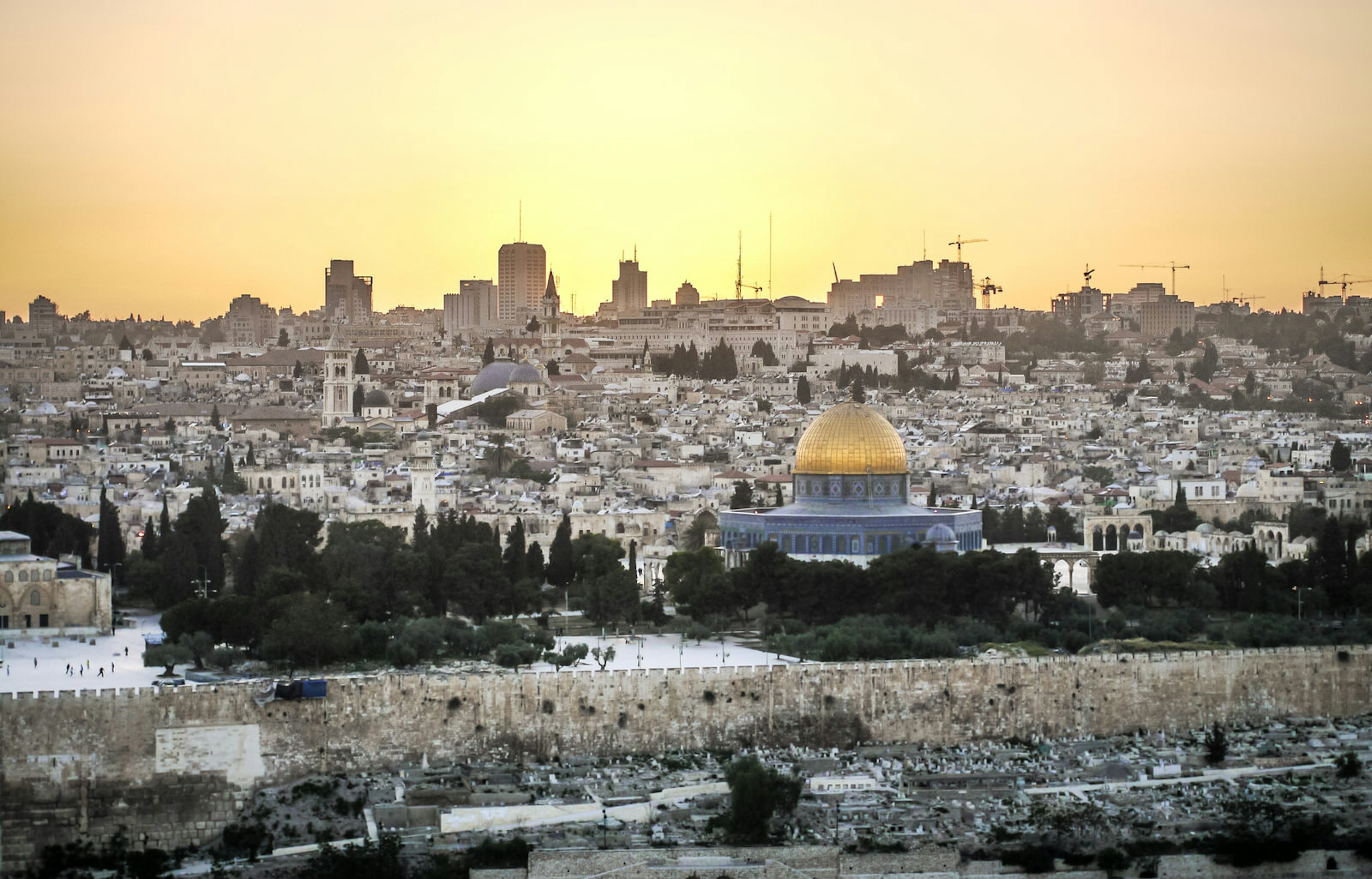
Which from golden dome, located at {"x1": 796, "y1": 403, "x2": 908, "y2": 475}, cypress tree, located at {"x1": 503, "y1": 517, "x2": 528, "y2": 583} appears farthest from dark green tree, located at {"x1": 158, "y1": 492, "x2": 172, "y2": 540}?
golden dome, located at {"x1": 796, "y1": 403, "x2": 908, "y2": 475}

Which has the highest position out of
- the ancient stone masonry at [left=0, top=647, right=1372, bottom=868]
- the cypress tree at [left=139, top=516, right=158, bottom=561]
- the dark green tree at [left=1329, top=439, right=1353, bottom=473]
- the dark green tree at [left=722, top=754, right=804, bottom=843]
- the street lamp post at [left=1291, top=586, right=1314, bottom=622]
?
the dark green tree at [left=1329, top=439, right=1353, bottom=473]

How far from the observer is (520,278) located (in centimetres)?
13638

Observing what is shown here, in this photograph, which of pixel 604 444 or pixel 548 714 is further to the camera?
pixel 604 444

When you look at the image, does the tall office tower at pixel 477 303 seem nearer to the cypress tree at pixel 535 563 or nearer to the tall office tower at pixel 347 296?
the tall office tower at pixel 347 296

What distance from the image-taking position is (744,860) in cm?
2608

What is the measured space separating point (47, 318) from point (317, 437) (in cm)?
4005

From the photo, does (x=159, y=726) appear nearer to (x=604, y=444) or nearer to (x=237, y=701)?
(x=237, y=701)

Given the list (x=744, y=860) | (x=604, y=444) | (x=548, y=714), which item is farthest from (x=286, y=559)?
(x=604, y=444)

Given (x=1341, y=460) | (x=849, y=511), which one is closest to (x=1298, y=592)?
(x=849, y=511)

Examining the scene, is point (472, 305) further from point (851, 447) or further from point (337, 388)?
point (851, 447)

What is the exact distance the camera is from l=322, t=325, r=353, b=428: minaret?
7438 cm

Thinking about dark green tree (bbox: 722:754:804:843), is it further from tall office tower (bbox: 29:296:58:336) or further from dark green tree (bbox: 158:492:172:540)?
tall office tower (bbox: 29:296:58:336)

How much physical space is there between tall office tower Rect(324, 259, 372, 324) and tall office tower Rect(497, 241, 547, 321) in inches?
245

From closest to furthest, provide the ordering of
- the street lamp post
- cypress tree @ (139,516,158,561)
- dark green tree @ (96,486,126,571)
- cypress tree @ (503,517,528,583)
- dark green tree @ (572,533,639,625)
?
dark green tree @ (572,533,639,625) < the street lamp post < cypress tree @ (503,517,528,583) < dark green tree @ (96,486,126,571) < cypress tree @ (139,516,158,561)
